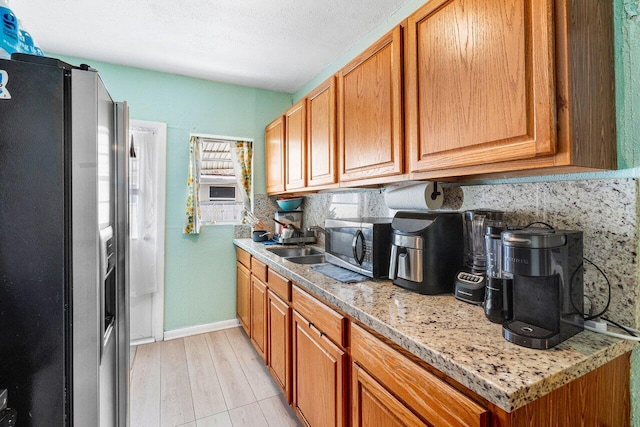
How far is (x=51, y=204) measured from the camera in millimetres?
846

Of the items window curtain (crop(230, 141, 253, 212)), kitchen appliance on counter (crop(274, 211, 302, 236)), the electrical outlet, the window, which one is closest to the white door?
the window

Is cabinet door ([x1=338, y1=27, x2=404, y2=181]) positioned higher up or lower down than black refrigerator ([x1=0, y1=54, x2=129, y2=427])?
higher up

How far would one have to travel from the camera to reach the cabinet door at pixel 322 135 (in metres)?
1.97

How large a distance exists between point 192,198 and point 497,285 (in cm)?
273

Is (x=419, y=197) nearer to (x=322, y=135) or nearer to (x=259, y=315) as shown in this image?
(x=322, y=135)

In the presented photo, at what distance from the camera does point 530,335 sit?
84cm

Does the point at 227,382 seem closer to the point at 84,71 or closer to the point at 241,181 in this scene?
the point at 241,181

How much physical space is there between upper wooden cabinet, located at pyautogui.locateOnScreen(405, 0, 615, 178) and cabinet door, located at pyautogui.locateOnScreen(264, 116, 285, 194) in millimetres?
1781

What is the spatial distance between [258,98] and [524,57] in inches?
113

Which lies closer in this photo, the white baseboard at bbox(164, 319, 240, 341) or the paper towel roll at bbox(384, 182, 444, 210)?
the paper towel roll at bbox(384, 182, 444, 210)

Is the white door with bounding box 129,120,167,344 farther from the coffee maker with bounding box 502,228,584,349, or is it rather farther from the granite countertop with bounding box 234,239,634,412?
the coffee maker with bounding box 502,228,584,349

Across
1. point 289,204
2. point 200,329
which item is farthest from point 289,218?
point 200,329

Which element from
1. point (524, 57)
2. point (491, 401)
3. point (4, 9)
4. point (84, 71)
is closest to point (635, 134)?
point (524, 57)

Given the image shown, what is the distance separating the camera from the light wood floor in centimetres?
188
